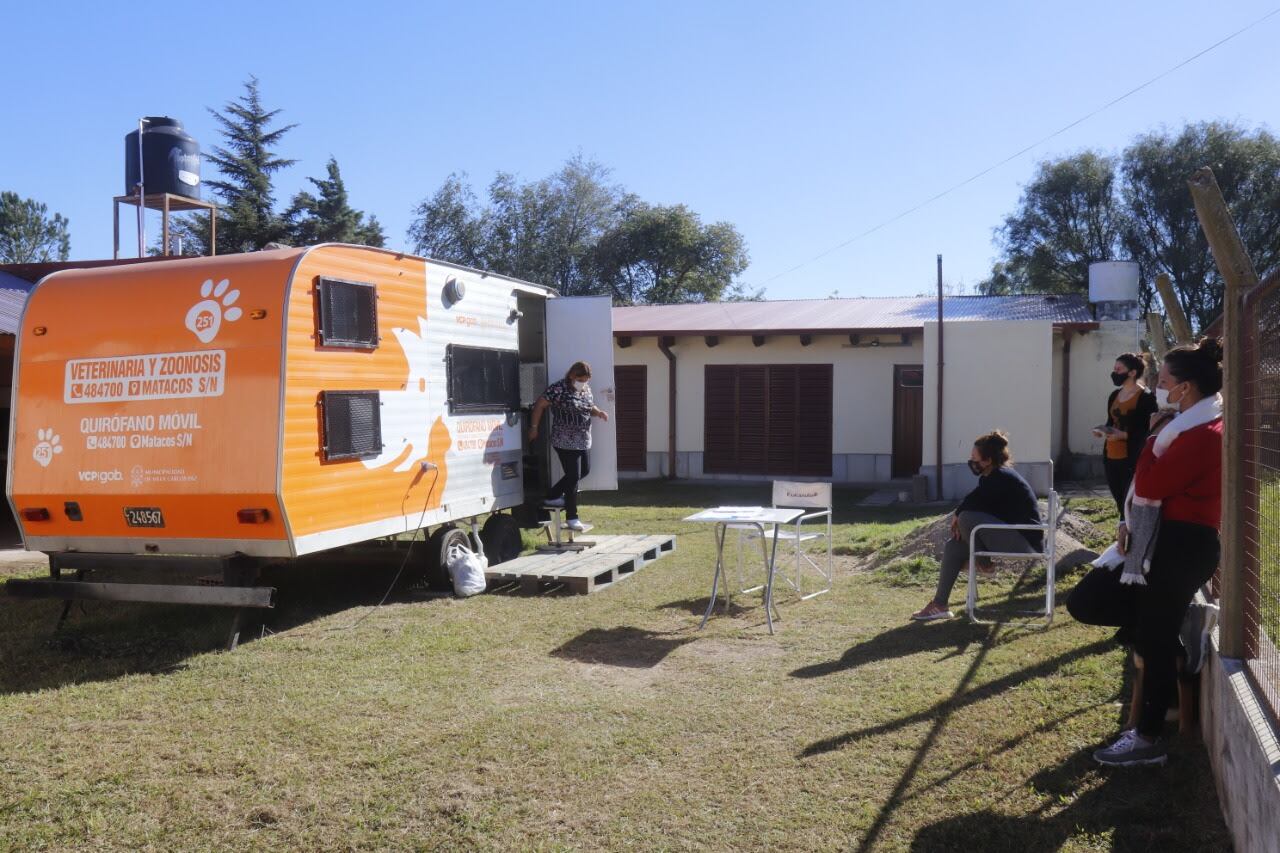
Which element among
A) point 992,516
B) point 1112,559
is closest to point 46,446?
point 992,516

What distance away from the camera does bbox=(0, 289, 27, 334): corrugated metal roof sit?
10.5 metres

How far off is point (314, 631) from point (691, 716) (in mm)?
3149

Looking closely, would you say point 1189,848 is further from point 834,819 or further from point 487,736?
point 487,736

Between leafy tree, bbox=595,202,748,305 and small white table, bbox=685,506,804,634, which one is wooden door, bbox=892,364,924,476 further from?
leafy tree, bbox=595,202,748,305

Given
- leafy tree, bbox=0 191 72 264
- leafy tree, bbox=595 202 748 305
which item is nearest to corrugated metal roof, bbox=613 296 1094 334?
leafy tree, bbox=595 202 748 305

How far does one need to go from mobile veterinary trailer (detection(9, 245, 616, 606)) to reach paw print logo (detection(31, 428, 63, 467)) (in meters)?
0.01

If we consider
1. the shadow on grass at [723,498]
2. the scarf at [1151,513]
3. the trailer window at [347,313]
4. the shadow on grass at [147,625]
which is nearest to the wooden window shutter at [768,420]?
the shadow on grass at [723,498]

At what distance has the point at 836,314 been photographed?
1748cm

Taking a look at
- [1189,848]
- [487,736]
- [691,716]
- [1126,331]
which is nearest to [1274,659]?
[1189,848]

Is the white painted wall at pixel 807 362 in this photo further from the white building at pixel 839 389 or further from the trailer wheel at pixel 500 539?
the trailer wheel at pixel 500 539

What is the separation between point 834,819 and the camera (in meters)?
3.73

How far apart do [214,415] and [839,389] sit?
1142 centimetres

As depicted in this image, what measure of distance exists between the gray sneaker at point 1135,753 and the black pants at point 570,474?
6.00 metres

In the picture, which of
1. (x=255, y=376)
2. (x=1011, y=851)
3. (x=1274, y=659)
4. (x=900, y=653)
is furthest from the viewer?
(x=255, y=376)
